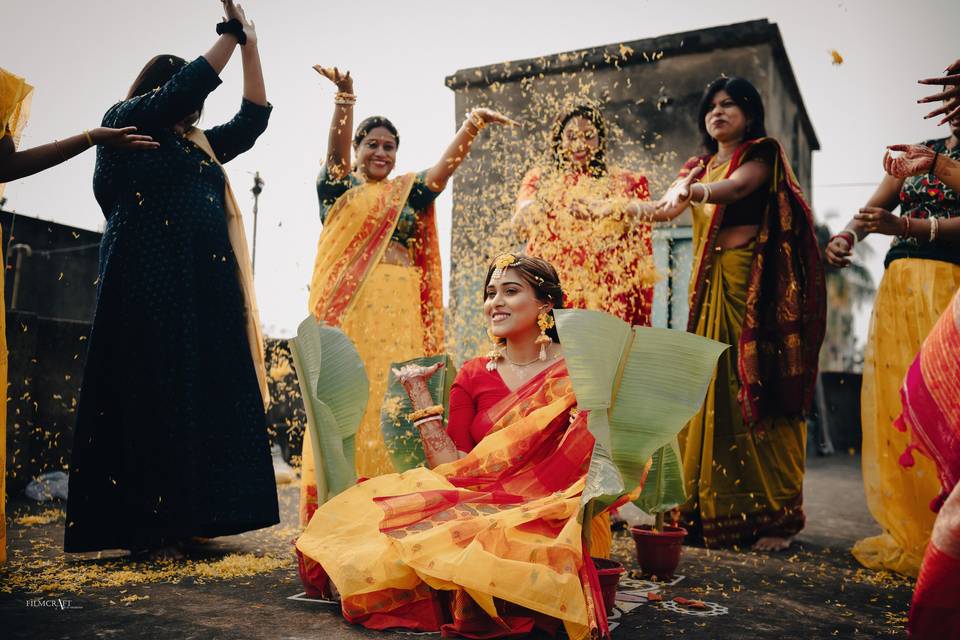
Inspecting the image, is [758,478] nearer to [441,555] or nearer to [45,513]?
[441,555]

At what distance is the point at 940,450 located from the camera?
6.40ft

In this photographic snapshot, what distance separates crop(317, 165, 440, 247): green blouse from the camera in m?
4.33

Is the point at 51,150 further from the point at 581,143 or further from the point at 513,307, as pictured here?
the point at 581,143

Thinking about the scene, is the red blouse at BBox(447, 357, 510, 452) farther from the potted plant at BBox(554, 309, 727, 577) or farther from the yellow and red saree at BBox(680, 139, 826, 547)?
the yellow and red saree at BBox(680, 139, 826, 547)

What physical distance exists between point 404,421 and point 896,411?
2.57 metres

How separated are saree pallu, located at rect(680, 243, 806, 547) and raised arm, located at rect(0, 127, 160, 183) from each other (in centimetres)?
321

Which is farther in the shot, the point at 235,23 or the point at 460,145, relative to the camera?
the point at 460,145

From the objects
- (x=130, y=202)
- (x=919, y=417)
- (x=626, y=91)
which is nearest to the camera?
(x=919, y=417)

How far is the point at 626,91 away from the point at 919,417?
30.1 ft

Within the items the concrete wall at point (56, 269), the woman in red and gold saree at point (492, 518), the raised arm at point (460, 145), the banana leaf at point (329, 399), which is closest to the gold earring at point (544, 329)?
the woman in red and gold saree at point (492, 518)

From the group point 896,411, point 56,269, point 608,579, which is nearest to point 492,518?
point 608,579

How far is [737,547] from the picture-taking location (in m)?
4.12

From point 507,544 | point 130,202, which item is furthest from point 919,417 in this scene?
point 130,202

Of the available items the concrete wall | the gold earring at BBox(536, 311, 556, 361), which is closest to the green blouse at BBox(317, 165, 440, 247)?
the gold earring at BBox(536, 311, 556, 361)
